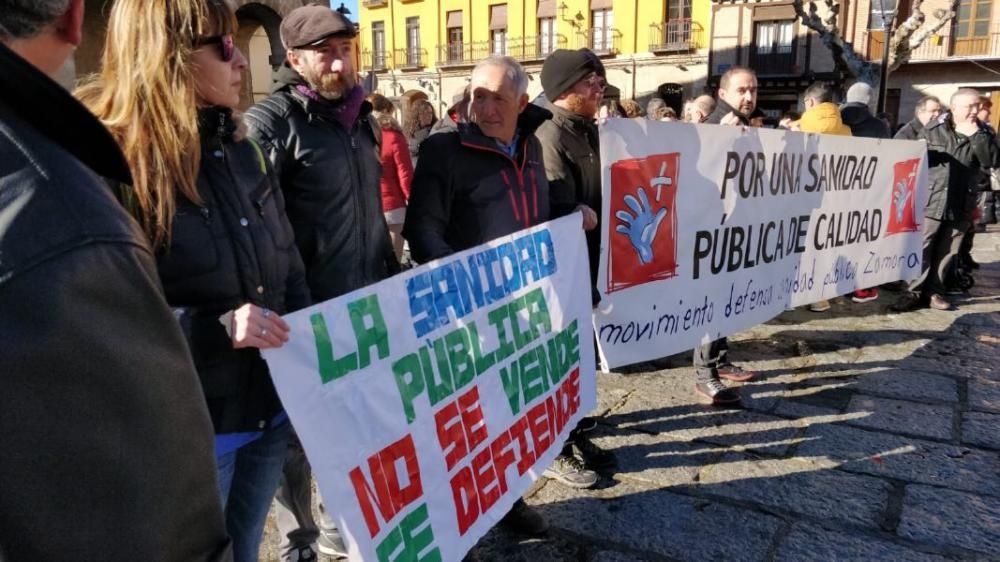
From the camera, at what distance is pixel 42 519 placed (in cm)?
64

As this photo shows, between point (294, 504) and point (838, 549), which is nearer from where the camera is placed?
point (294, 504)

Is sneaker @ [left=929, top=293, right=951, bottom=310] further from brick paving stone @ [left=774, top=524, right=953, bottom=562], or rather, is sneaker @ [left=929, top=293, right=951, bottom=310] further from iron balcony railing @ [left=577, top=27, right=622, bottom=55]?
iron balcony railing @ [left=577, top=27, right=622, bottom=55]

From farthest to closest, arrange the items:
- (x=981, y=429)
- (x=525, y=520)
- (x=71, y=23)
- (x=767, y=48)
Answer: (x=767, y=48) < (x=981, y=429) < (x=525, y=520) < (x=71, y=23)

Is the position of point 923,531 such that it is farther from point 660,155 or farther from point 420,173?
point 420,173

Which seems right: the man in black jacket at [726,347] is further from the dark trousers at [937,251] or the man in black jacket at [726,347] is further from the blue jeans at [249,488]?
the dark trousers at [937,251]

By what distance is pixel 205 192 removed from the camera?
59.7 inches

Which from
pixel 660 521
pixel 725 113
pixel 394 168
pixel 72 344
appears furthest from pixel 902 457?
pixel 394 168

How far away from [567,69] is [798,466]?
6.51 ft

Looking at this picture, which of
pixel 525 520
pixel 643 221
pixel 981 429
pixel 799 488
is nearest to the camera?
pixel 525 520

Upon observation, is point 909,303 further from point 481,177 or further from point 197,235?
point 197,235

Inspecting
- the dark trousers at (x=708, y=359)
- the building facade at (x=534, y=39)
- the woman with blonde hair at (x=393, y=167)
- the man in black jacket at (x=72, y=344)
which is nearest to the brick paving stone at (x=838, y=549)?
the dark trousers at (x=708, y=359)

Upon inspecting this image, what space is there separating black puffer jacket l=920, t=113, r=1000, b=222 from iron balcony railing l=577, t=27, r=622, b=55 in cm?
2364

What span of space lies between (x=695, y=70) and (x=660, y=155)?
26397mm

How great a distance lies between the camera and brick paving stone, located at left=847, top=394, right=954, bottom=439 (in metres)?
3.37
